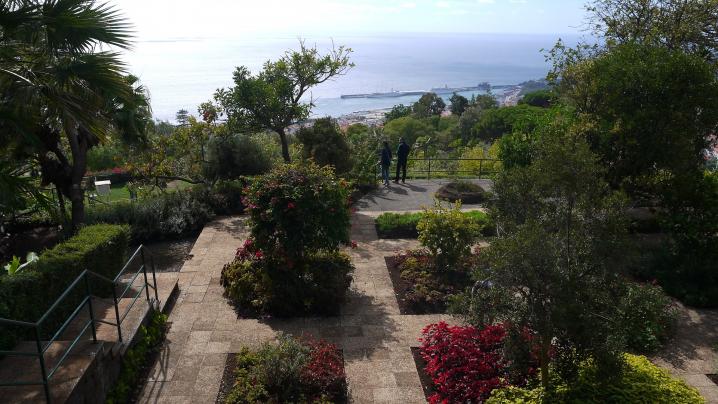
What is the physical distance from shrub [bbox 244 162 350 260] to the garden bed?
136 centimetres

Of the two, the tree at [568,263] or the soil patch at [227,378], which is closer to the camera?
the tree at [568,263]

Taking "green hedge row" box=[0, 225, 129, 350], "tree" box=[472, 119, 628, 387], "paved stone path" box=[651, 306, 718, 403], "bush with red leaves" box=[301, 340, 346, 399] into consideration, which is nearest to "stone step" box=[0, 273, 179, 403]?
"green hedge row" box=[0, 225, 129, 350]

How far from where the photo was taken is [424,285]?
8.58 m

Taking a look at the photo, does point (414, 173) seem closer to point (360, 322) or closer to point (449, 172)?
point (449, 172)

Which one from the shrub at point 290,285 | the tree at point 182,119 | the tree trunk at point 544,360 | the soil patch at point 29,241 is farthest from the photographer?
the tree at point 182,119

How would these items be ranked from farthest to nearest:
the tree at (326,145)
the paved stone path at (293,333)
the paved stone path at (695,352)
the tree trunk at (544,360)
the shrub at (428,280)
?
the tree at (326,145) → the shrub at (428,280) → the paved stone path at (695,352) → the paved stone path at (293,333) → the tree trunk at (544,360)

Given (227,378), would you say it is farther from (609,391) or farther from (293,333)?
(609,391)

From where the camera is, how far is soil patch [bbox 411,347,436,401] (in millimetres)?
6023

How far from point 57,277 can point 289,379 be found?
3091mm

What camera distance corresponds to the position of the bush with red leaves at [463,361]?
5.76 m

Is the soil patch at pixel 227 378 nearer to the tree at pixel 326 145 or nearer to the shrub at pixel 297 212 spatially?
the shrub at pixel 297 212

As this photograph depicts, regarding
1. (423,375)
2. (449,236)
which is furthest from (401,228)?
(423,375)

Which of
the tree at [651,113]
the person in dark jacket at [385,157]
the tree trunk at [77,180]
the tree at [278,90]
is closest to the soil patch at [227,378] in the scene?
the tree trunk at [77,180]

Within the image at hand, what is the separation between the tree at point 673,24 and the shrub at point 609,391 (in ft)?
32.0
